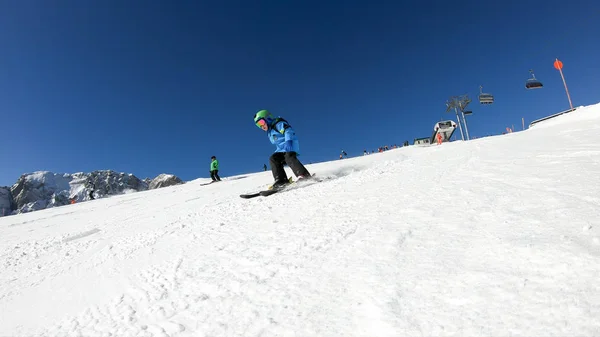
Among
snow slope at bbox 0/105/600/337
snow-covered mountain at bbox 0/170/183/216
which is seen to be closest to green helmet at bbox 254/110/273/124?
snow slope at bbox 0/105/600/337

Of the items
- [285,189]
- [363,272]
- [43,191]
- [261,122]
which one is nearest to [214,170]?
[261,122]

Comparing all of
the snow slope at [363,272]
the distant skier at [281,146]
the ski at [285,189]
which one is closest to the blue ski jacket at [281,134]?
the distant skier at [281,146]

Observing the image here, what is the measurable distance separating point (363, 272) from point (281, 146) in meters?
5.54

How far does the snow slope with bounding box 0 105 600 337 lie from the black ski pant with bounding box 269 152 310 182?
3018mm

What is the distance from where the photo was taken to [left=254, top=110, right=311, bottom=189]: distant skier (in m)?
6.83

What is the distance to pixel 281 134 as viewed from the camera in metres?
7.25

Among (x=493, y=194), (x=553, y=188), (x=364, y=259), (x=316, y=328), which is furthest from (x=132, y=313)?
(x=553, y=188)

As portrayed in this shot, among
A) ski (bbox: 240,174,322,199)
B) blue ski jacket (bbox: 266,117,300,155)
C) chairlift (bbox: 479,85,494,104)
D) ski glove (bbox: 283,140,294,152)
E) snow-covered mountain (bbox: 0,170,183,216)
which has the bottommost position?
ski (bbox: 240,174,322,199)

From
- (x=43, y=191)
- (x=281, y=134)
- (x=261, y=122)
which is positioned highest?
(x=43, y=191)

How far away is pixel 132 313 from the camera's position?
1.93 m

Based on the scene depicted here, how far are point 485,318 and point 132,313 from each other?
6.60ft

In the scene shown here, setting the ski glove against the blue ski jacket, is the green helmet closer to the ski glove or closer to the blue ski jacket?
the blue ski jacket

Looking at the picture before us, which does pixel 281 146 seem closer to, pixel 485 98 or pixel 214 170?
pixel 214 170

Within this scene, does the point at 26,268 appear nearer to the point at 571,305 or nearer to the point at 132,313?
the point at 132,313
